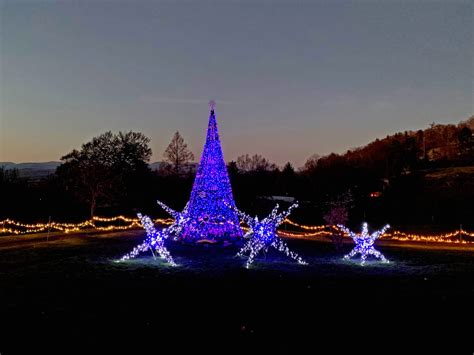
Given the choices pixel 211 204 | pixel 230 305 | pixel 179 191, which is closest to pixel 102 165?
pixel 179 191

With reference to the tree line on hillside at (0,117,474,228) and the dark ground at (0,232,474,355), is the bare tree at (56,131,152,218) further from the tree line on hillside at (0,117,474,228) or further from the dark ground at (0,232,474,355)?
the dark ground at (0,232,474,355)

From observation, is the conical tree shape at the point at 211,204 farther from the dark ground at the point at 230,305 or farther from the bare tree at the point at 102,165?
the bare tree at the point at 102,165

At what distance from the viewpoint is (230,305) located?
29.8 ft

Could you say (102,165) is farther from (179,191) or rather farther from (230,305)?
(230,305)

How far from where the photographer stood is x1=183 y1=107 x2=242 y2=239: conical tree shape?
18.7 metres

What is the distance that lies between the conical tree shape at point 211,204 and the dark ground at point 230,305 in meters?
3.15

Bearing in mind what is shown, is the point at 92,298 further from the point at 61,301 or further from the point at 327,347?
the point at 327,347

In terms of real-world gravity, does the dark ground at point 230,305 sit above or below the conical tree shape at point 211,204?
below

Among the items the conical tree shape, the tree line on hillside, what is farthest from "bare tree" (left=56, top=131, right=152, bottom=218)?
the conical tree shape

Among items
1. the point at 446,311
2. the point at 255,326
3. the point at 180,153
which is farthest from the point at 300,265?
the point at 180,153

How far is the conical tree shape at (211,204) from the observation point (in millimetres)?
18672

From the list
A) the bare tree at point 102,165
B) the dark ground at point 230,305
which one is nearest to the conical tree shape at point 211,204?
the dark ground at point 230,305

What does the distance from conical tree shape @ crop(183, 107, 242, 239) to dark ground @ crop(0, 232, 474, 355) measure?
3150mm

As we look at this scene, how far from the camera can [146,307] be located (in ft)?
29.1
